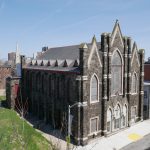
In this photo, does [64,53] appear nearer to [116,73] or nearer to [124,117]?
[116,73]

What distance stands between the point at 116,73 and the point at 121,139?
1019 cm

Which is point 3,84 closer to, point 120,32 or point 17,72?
point 17,72

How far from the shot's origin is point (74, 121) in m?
30.1

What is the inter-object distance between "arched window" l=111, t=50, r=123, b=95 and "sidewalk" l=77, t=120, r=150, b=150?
262 inches

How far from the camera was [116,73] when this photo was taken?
115ft

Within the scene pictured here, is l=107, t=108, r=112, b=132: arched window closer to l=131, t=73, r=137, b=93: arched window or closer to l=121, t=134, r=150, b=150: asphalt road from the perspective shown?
l=121, t=134, r=150, b=150: asphalt road

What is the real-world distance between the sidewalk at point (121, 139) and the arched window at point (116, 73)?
6666mm

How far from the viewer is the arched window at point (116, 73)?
34219 millimetres

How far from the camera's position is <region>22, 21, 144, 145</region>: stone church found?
29484 mm

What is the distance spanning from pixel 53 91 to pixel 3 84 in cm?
3863

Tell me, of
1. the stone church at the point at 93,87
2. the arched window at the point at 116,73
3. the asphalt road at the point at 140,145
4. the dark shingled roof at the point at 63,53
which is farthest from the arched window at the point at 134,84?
the dark shingled roof at the point at 63,53

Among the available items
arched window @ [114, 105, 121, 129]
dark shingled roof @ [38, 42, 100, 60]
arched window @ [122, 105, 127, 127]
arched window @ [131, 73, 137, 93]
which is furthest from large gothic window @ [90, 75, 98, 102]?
arched window @ [131, 73, 137, 93]

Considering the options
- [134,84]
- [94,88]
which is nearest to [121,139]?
[94,88]

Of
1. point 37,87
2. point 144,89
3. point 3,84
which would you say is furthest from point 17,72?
point 144,89
